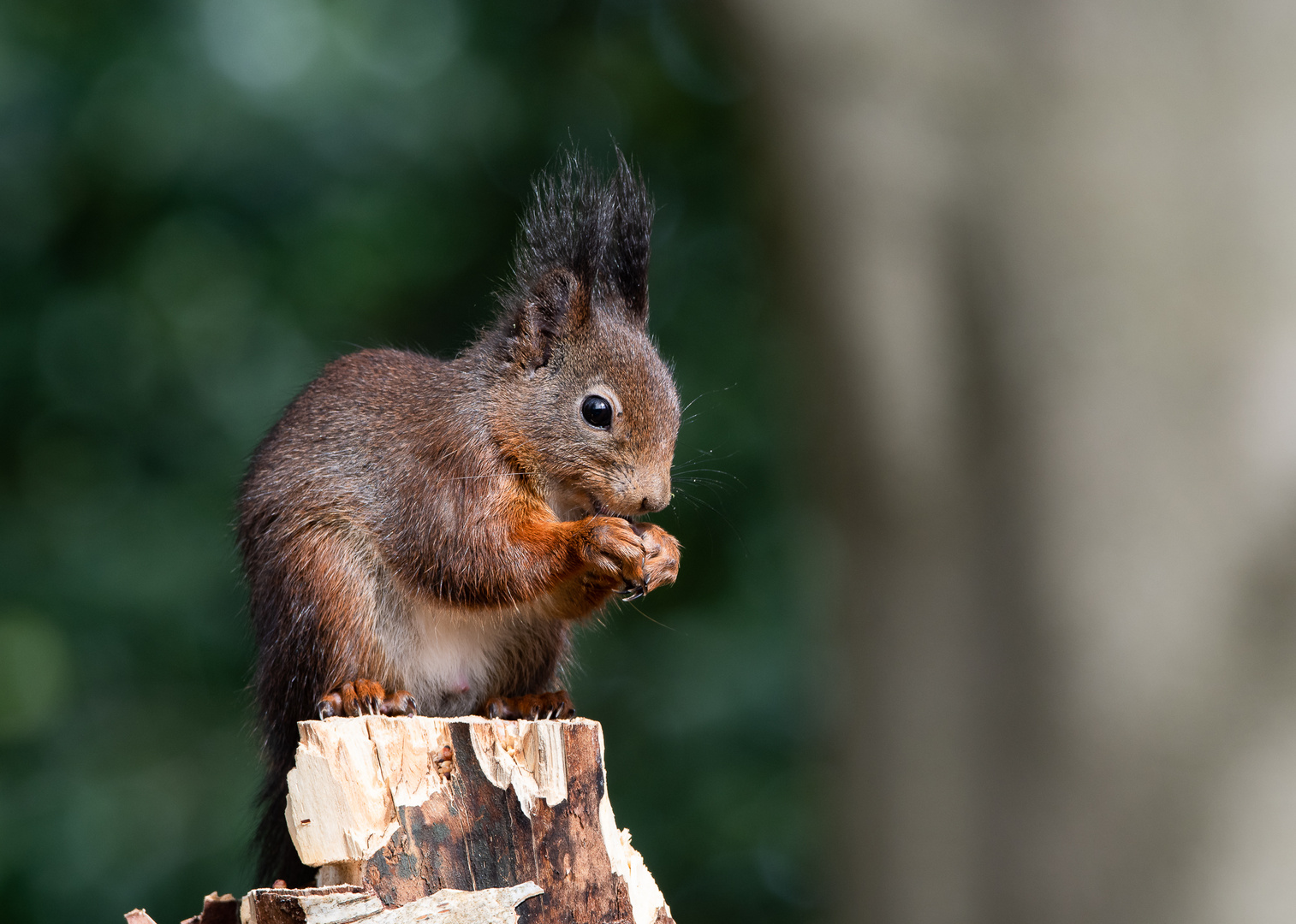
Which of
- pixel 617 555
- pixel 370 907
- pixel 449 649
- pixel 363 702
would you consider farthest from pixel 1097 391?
pixel 370 907

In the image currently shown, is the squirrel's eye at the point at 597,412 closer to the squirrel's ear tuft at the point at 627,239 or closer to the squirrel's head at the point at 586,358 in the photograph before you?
the squirrel's head at the point at 586,358

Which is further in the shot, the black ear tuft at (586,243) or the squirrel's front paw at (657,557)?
the black ear tuft at (586,243)

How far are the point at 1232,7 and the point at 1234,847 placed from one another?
5.40 feet

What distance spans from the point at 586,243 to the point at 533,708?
668mm

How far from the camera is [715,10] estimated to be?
264 centimetres

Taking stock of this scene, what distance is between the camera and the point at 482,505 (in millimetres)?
1642

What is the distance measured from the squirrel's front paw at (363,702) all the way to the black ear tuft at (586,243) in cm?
55

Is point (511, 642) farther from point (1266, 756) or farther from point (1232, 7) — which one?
point (1232, 7)

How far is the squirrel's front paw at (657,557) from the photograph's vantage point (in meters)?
1.54

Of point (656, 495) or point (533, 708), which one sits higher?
point (656, 495)

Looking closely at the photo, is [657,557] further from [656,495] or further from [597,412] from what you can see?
[597,412]

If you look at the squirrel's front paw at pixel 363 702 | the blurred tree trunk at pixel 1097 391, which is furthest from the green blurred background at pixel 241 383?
the squirrel's front paw at pixel 363 702

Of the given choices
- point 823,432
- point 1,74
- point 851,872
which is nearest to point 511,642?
point 823,432

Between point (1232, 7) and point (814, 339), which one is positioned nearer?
point (1232, 7)
